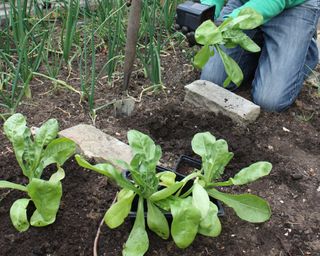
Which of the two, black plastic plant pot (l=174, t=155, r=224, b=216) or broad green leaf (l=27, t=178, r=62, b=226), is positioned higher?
broad green leaf (l=27, t=178, r=62, b=226)

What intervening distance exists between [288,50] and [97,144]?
3.80 ft

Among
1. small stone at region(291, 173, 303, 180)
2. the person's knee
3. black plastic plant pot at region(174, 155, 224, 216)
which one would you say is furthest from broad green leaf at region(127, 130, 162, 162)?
the person's knee

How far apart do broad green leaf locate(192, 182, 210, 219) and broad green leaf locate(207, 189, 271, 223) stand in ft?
0.39

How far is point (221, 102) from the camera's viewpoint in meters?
2.08

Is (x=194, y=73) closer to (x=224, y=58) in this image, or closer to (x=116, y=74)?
(x=116, y=74)

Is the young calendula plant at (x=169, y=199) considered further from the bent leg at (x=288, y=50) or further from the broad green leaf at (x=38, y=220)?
the bent leg at (x=288, y=50)

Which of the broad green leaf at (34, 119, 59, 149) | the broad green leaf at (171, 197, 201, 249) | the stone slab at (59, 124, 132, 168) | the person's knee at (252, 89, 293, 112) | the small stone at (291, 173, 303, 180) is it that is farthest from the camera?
the person's knee at (252, 89, 293, 112)

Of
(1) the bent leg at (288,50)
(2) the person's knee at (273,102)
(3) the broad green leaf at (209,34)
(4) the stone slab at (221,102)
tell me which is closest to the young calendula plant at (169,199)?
(3) the broad green leaf at (209,34)

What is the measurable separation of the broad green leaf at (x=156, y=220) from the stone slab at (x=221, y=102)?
848 mm

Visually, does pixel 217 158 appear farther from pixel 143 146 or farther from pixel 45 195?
pixel 45 195

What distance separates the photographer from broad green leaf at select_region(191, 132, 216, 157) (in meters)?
1.41

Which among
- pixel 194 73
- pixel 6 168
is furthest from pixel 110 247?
pixel 194 73

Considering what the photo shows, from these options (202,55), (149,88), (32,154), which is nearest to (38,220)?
(32,154)

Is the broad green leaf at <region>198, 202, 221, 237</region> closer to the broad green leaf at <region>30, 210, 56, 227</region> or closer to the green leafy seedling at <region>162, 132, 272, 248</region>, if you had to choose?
the green leafy seedling at <region>162, 132, 272, 248</region>
